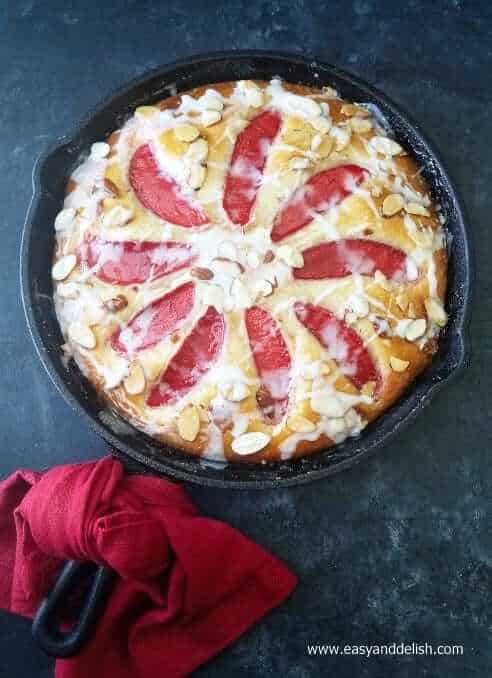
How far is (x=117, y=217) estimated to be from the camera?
6.86 ft

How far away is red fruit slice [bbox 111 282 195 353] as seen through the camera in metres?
2.09

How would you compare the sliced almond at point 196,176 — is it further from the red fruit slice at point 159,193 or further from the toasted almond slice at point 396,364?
the toasted almond slice at point 396,364

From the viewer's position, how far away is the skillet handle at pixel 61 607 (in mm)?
2043

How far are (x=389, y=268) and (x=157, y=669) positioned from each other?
128cm

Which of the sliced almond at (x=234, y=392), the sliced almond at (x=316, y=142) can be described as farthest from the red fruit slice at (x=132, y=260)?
the sliced almond at (x=316, y=142)

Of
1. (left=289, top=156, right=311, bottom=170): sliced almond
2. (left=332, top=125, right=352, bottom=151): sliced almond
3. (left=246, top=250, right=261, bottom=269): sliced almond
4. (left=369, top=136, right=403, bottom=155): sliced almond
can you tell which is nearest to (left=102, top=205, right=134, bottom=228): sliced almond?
(left=246, top=250, right=261, bottom=269): sliced almond

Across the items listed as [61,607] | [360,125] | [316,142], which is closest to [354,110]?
[360,125]

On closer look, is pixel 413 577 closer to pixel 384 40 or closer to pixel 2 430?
pixel 2 430

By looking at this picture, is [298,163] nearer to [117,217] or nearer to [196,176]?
[196,176]

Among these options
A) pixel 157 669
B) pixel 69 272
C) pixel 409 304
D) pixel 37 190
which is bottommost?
pixel 157 669

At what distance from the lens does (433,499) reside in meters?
2.40

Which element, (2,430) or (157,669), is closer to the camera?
(157,669)

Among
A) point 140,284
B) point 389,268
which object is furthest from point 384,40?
point 140,284

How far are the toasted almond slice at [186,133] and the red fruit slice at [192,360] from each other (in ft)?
1.48
